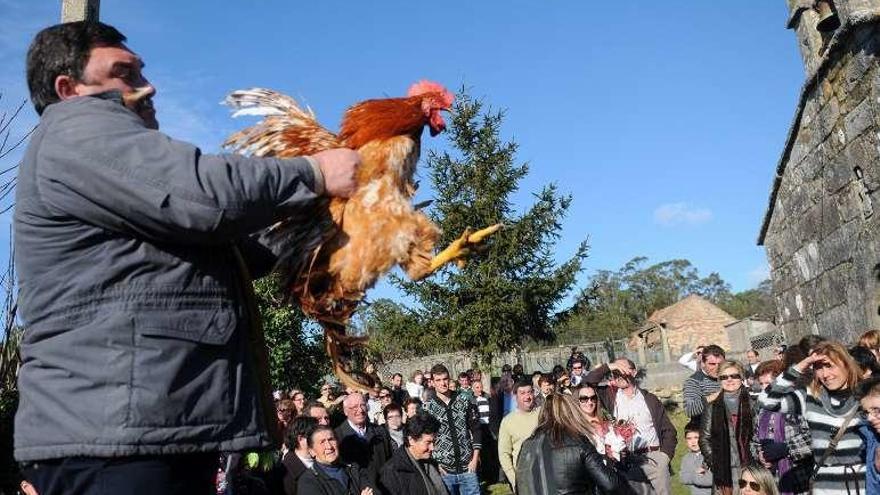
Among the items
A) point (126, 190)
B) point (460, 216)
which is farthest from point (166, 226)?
point (460, 216)

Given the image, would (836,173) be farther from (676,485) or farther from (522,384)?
(522,384)

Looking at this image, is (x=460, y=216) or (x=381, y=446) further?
(x=460, y=216)

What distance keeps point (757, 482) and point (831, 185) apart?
6.98 meters

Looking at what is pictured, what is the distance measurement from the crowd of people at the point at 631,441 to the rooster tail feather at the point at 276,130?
85.6 inches

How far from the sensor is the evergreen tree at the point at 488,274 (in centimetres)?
1992

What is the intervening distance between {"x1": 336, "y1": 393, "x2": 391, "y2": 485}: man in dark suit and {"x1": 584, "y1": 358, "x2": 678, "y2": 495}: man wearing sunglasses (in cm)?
251

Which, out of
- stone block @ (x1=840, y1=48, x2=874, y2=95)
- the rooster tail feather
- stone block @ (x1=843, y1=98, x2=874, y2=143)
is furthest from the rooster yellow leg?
stone block @ (x1=840, y1=48, x2=874, y2=95)

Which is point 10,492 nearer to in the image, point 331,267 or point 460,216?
point 331,267

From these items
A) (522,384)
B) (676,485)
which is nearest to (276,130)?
(522,384)

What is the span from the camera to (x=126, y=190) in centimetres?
163

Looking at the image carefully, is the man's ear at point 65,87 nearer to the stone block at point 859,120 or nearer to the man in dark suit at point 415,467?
the man in dark suit at point 415,467

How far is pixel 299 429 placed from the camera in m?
6.55

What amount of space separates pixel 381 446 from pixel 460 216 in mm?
11328

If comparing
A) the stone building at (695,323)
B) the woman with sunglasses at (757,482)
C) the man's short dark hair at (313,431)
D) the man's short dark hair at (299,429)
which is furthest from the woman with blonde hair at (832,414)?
the stone building at (695,323)
